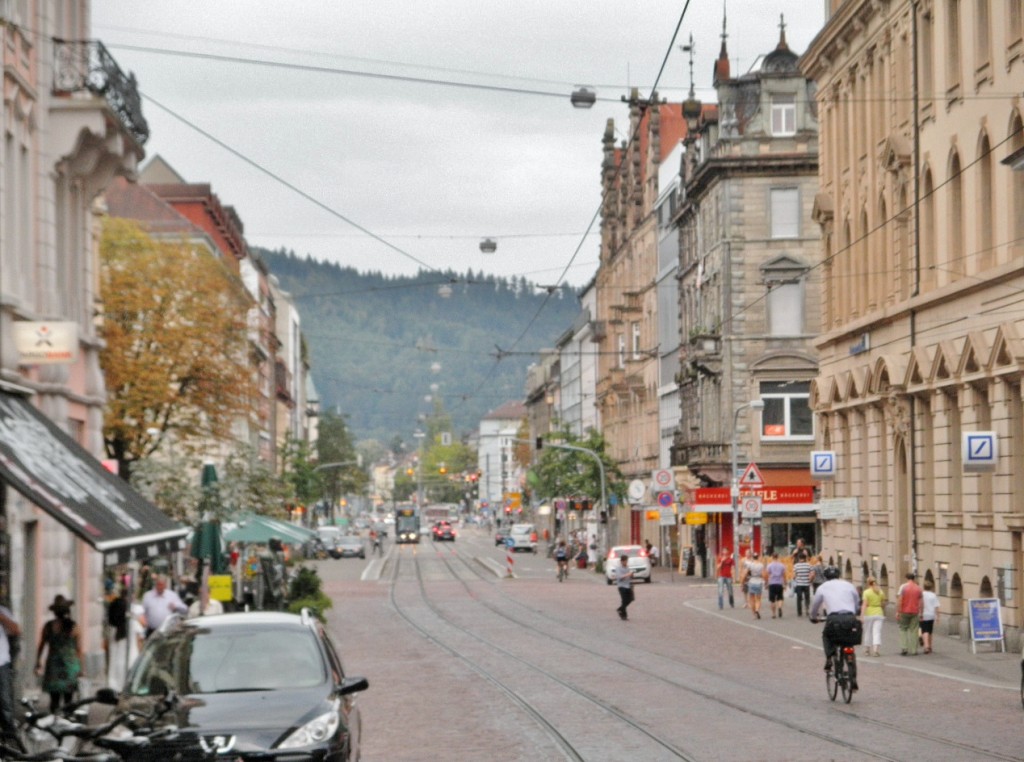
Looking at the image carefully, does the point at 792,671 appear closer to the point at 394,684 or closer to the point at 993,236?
the point at 394,684

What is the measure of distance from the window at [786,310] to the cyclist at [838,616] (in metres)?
46.0

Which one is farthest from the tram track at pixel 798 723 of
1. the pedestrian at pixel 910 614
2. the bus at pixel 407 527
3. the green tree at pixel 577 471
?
the bus at pixel 407 527

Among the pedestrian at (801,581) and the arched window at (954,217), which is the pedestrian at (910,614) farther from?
the pedestrian at (801,581)

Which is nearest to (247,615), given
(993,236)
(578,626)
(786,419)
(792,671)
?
(792,671)

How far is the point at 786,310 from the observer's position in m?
71.5

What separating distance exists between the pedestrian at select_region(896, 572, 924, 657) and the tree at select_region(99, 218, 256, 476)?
2395 centimetres

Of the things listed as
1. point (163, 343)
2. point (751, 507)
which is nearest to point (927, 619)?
point (751, 507)

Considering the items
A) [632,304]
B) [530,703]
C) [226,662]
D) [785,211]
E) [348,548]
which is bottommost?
[348,548]

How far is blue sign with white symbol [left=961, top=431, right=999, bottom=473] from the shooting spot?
3356cm

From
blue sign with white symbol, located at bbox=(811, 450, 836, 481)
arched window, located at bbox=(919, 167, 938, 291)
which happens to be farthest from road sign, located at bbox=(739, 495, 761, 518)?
arched window, located at bbox=(919, 167, 938, 291)

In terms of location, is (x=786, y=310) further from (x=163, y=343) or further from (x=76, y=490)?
(x=76, y=490)

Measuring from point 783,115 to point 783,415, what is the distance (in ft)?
35.7

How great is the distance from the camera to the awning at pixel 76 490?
60.7ft

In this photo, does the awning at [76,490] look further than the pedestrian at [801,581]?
No
